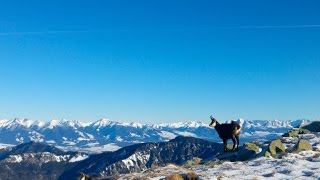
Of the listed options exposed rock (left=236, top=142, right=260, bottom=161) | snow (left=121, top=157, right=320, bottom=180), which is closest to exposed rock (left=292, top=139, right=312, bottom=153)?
exposed rock (left=236, top=142, right=260, bottom=161)

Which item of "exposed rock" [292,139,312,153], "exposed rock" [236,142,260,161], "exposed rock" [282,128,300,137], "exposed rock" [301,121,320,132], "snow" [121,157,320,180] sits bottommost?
"snow" [121,157,320,180]

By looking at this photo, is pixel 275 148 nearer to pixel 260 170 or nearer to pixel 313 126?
pixel 260 170

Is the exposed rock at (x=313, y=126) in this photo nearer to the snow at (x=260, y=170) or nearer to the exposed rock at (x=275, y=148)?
the exposed rock at (x=275, y=148)

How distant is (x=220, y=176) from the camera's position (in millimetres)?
25891

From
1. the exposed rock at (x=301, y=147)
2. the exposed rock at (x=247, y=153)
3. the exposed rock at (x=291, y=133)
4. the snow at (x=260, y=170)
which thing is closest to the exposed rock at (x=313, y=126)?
the exposed rock at (x=291, y=133)

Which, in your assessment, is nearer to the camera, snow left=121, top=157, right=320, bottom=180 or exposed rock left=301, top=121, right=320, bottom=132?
snow left=121, top=157, right=320, bottom=180

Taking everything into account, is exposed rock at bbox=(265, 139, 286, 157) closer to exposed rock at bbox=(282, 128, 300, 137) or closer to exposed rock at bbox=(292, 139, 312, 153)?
exposed rock at bbox=(292, 139, 312, 153)

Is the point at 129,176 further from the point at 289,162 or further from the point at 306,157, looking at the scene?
the point at 306,157

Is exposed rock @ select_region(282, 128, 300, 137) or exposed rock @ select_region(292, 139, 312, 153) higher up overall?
exposed rock @ select_region(282, 128, 300, 137)

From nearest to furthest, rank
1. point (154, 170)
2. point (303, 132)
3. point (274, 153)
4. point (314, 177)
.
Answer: point (314, 177) → point (154, 170) → point (274, 153) → point (303, 132)

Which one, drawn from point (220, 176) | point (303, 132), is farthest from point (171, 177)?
point (303, 132)

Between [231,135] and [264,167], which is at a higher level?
[231,135]

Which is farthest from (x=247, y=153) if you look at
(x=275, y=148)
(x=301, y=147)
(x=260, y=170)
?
(x=260, y=170)

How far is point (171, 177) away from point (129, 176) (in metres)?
3.61
